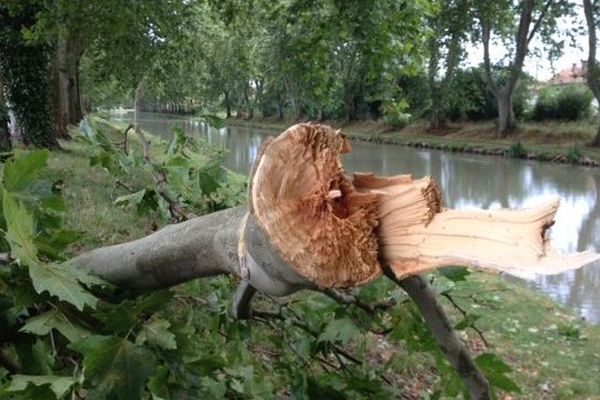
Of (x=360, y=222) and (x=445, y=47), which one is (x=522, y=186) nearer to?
(x=445, y=47)

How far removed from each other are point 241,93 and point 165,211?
6667cm

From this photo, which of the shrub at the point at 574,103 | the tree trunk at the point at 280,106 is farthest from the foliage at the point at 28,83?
the tree trunk at the point at 280,106

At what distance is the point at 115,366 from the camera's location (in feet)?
4.62

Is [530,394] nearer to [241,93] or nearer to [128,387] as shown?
[128,387]

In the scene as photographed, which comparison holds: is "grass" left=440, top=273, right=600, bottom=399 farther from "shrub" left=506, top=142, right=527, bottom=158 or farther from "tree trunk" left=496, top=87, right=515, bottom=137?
"tree trunk" left=496, top=87, right=515, bottom=137

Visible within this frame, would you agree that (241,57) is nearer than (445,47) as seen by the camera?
Yes

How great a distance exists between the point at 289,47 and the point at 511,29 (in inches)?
1039

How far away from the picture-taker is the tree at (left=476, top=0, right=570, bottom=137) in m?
28.9

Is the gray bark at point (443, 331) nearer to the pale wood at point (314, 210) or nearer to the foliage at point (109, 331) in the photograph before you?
the pale wood at point (314, 210)

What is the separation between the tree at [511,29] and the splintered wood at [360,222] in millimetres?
28822

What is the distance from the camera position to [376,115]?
43.9 meters

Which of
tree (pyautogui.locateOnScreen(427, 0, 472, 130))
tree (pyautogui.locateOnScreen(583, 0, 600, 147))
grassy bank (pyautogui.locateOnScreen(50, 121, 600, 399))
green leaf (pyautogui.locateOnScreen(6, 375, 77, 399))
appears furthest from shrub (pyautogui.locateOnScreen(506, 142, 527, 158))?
green leaf (pyautogui.locateOnScreen(6, 375, 77, 399))

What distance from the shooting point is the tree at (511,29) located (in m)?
28.9

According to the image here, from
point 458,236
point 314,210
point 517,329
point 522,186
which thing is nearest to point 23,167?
point 314,210
